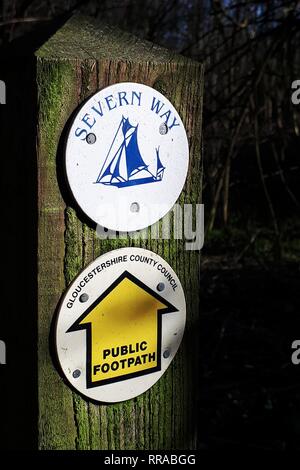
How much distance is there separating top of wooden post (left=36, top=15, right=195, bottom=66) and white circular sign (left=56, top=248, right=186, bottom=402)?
1.02ft

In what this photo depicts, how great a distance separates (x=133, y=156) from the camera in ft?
3.24

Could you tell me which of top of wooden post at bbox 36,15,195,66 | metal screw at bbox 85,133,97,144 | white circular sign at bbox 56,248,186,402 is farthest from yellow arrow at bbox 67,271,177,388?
top of wooden post at bbox 36,15,195,66

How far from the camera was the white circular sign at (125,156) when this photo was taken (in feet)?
3.12

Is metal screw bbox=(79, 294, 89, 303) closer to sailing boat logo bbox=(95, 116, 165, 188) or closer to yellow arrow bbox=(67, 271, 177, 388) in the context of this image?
yellow arrow bbox=(67, 271, 177, 388)

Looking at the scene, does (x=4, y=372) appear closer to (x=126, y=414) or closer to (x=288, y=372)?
(x=126, y=414)

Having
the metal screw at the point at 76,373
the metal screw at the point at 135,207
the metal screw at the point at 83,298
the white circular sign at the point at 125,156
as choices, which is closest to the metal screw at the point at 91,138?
the white circular sign at the point at 125,156

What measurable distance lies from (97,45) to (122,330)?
46 cm

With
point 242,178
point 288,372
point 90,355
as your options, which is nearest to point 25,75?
point 90,355

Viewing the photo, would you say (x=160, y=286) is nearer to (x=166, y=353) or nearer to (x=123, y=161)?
(x=166, y=353)

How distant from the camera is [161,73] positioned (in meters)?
1.04

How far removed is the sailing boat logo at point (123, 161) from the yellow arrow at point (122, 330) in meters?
0.15

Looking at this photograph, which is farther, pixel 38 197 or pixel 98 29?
pixel 98 29

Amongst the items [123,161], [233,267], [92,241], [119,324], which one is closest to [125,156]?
[123,161]
